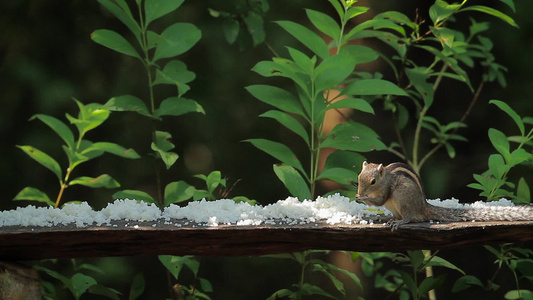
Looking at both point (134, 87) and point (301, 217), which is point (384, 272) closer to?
point (301, 217)

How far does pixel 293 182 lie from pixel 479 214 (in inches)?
15.6

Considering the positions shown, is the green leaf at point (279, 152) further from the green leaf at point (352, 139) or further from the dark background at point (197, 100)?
the dark background at point (197, 100)

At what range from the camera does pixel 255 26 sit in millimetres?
1882

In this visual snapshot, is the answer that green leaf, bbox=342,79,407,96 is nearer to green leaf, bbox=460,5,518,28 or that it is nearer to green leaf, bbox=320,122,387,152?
green leaf, bbox=320,122,387,152

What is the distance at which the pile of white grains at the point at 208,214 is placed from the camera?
1.16 metres

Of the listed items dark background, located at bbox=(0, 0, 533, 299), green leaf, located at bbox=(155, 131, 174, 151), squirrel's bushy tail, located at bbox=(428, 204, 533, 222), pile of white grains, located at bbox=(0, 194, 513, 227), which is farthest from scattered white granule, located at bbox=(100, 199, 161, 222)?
dark background, located at bbox=(0, 0, 533, 299)

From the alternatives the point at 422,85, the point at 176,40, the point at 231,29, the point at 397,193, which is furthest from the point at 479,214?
the point at 231,29

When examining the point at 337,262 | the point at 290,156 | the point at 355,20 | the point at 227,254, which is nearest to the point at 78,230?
the point at 227,254

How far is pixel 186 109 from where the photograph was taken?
148 centimetres

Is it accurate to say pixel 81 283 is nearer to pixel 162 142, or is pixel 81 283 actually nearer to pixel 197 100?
pixel 162 142

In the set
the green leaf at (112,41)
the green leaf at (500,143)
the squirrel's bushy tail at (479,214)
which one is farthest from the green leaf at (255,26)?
the squirrel's bushy tail at (479,214)

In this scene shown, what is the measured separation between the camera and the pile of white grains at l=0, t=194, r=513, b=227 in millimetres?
1161

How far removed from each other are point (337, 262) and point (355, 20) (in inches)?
28.0

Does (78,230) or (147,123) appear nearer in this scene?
(78,230)
